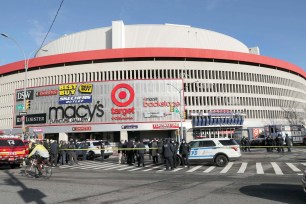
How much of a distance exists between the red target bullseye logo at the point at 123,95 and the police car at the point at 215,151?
41.6 m

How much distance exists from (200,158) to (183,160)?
119 cm

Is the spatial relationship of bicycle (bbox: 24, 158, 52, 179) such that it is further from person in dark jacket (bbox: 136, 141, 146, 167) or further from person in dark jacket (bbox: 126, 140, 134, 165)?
person in dark jacket (bbox: 126, 140, 134, 165)

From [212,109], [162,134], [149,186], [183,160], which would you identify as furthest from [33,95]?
[149,186]

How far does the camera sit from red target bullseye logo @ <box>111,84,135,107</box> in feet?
200

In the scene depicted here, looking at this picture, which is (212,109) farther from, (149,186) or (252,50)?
(149,186)

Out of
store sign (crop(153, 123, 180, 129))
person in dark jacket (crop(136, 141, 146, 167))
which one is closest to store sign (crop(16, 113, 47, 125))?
store sign (crop(153, 123, 180, 129))

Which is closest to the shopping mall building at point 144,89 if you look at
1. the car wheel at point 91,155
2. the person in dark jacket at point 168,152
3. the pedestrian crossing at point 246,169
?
the car wheel at point 91,155

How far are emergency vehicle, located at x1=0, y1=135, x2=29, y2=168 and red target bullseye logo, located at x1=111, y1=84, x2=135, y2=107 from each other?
133ft

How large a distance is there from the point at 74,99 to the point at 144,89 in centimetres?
1477

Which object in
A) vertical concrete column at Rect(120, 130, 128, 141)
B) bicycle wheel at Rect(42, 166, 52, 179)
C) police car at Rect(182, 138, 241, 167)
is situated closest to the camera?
bicycle wheel at Rect(42, 166, 52, 179)

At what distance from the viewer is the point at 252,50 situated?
95688 mm

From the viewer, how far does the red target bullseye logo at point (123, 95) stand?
6097cm

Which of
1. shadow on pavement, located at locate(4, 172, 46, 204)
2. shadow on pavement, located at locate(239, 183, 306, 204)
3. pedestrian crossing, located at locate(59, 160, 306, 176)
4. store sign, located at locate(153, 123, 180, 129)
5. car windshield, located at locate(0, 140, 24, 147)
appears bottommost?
pedestrian crossing, located at locate(59, 160, 306, 176)

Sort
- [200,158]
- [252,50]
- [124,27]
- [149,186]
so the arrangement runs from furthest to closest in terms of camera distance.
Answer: [252,50] → [124,27] → [200,158] → [149,186]
